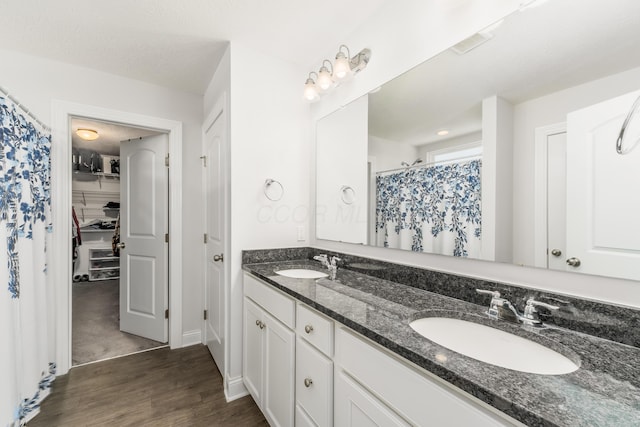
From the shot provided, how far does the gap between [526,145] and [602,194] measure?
0.28 metres

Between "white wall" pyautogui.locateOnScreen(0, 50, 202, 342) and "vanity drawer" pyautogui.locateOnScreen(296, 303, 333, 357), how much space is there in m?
1.82

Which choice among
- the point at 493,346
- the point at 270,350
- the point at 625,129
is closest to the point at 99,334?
the point at 270,350

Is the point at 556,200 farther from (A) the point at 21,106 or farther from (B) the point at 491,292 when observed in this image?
(A) the point at 21,106

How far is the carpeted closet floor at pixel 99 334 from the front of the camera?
7.91ft

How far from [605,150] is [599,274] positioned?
1.24 ft

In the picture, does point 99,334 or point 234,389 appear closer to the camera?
point 234,389

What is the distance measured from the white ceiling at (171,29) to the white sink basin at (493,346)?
170 cm

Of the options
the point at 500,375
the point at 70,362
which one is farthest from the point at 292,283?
the point at 70,362

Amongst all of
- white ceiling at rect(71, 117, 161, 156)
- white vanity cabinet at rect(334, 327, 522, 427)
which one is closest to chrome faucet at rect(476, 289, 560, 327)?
white vanity cabinet at rect(334, 327, 522, 427)

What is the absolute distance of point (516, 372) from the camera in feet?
2.02

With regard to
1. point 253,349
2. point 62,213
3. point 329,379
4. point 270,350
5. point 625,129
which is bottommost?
point 253,349

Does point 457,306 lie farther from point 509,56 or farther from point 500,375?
point 509,56

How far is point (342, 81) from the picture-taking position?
1.83 metres

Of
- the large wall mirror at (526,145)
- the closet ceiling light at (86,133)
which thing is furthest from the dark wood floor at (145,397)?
the closet ceiling light at (86,133)
